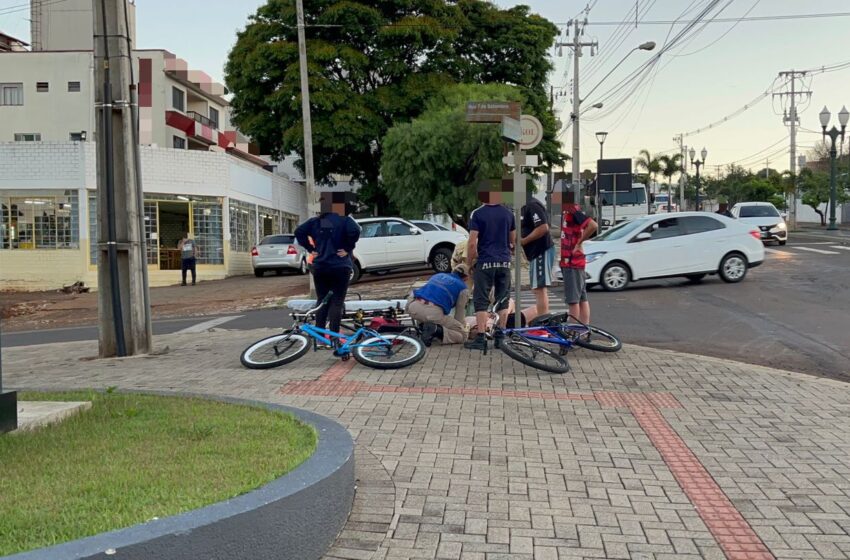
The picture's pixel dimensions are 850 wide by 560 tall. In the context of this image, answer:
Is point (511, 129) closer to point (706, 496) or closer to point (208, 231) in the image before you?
point (706, 496)

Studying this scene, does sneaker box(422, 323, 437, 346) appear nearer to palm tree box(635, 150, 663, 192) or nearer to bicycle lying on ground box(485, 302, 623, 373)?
bicycle lying on ground box(485, 302, 623, 373)

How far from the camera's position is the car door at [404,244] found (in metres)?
Answer: 21.1

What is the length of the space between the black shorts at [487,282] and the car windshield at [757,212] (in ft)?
76.6

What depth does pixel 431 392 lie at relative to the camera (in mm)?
7082

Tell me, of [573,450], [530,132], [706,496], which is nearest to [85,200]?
[530,132]

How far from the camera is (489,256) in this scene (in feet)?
29.0

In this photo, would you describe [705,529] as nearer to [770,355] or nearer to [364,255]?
[770,355]

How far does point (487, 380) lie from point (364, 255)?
13719 millimetres

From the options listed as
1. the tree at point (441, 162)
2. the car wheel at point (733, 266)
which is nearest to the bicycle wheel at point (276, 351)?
the car wheel at point (733, 266)

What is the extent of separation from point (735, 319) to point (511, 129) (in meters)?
5.25

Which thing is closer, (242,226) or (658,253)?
(658,253)

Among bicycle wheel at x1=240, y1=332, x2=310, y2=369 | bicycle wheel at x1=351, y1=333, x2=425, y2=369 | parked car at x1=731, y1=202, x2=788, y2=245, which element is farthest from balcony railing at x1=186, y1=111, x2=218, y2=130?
bicycle wheel at x1=351, y1=333, x2=425, y2=369

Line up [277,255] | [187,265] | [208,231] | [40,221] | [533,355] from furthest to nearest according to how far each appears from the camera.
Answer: [208,231], [277,255], [40,221], [187,265], [533,355]

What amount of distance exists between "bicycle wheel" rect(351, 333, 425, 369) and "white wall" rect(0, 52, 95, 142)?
1215 inches
